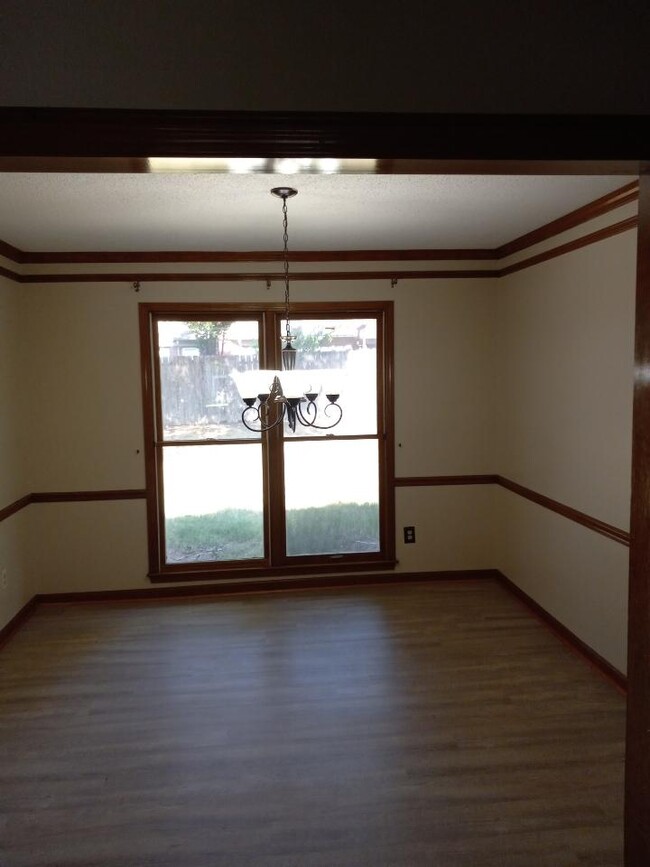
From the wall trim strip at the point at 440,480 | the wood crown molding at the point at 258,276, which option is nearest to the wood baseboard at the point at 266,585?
the wall trim strip at the point at 440,480

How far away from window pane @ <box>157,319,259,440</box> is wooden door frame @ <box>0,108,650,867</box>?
3.48m

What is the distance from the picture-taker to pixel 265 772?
2.74 m

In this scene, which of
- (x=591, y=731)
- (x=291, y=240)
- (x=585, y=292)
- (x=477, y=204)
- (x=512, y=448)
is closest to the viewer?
(x=591, y=731)

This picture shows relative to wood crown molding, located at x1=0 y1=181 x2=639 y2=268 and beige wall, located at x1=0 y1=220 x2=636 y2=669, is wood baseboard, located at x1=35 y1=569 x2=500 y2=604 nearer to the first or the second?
beige wall, located at x1=0 y1=220 x2=636 y2=669

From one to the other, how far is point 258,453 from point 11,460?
67.5 inches

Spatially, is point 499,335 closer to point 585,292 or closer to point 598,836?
point 585,292

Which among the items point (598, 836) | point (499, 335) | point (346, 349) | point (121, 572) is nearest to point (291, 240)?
point (346, 349)

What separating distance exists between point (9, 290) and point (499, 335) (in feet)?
11.6

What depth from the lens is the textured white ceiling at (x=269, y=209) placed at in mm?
2881

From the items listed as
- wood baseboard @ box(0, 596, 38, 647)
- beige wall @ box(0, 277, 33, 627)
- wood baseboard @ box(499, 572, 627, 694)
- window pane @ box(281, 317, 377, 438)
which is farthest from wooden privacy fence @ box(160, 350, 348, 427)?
wood baseboard @ box(499, 572, 627, 694)

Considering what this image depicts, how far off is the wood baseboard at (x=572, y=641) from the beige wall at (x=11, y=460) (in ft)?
11.5

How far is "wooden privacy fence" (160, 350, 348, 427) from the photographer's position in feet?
15.6

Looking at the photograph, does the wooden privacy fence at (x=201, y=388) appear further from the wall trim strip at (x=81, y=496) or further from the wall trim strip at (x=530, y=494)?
the wall trim strip at (x=530, y=494)

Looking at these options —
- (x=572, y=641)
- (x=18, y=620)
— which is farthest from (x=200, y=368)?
(x=572, y=641)
